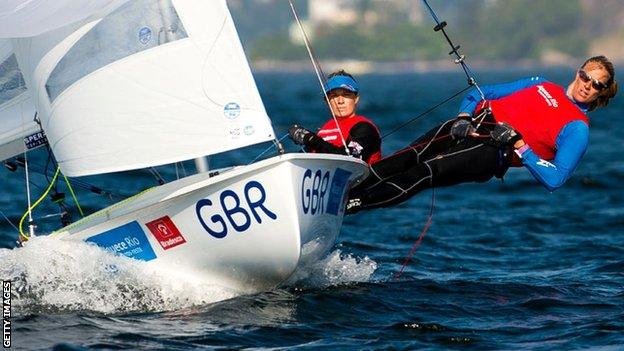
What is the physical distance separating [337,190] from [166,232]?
36.5 inches

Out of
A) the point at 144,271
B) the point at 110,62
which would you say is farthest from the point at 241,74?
the point at 144,271

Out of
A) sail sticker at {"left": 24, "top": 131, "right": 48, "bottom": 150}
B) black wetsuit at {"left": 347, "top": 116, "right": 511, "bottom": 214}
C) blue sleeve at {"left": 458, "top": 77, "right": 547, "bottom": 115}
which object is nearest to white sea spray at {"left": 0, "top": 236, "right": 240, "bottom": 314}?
sail sticker at {"left": 24, "top": 131, "right": 48, "bottom": 150}

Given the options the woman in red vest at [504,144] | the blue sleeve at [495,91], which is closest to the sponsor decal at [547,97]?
the woman in red vest at [504,144]

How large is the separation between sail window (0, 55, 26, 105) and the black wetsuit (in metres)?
2.06

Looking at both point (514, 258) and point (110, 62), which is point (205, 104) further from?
point (514, 258)

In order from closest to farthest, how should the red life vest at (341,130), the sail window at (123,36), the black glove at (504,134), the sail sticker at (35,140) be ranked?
the sail window at (123,36)
the black glove at (504,134)
the red life vest at (341,130)
the sail sticker at (35,140)

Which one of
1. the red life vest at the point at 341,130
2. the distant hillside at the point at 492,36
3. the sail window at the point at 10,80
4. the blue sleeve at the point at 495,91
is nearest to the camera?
the red life vest at the point at 341,130

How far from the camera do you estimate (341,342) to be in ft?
20.1

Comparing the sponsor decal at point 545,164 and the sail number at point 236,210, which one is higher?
the sail number at point 236,210

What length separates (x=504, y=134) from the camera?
679 centimetres

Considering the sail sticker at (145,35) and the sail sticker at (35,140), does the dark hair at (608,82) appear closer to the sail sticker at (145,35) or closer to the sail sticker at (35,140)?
the sail sticker at (145,35)

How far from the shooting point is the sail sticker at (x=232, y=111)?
639 centimetres

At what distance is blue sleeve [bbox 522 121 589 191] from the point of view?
682 centimetres

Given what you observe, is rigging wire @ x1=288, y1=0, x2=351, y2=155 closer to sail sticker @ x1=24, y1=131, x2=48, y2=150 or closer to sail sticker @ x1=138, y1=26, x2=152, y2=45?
sail sticker @ x1=138, y1=26, x2=152, y2=45
